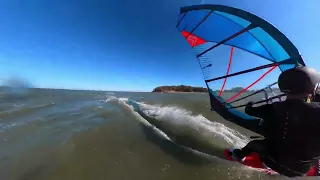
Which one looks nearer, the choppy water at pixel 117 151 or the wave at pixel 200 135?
the choppy water at pixel 117 151

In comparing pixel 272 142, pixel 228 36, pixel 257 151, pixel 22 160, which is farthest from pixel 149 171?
pixel 228 36

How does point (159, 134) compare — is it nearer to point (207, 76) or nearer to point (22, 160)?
point (207, 76)

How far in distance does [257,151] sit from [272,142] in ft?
1.41

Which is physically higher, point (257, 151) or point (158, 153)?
point (257, 151)

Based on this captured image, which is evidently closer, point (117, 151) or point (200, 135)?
point (117, 151)

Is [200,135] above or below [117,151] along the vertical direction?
above

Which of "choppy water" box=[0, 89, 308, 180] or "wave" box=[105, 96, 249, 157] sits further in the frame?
"wave" box=[105, 96, 249, 157]

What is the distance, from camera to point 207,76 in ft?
20.4

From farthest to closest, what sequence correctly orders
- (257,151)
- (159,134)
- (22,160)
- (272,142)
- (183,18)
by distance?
(159,134) → (183,18) → (22,160) → (257,151) → (272,142)

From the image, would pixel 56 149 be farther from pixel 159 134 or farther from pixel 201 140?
pixel 201 140

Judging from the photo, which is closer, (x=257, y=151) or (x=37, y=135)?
(x=257, y=151)

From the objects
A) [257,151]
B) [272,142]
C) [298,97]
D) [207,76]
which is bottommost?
[257,151]

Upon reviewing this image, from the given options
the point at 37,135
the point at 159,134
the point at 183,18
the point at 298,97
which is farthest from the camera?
the point at 159,134

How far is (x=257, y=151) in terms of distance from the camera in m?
3.07
